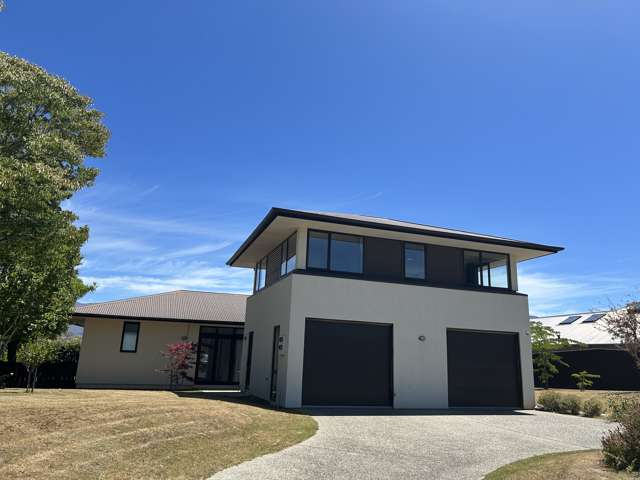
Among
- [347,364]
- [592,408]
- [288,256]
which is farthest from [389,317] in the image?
[592,408]

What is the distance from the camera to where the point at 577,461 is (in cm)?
783

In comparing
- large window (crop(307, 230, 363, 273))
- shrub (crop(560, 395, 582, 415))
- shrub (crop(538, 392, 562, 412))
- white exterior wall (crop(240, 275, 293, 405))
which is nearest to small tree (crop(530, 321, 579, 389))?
shrub (crop(538, 392, 562, 412))

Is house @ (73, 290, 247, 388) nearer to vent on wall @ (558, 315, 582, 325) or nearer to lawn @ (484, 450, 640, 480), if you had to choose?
lawn @ (484, 450, 640, 480)

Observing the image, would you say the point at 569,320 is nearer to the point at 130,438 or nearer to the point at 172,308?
the point at 172,308

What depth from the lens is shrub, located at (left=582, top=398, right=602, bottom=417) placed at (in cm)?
1543

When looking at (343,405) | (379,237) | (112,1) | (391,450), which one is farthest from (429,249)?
(112,1)

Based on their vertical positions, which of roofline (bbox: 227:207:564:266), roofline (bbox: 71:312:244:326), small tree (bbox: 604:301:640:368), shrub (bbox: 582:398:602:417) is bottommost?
shrub (bbox: 582:398:602:417)

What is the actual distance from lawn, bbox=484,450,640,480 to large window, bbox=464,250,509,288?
10197 millimetres

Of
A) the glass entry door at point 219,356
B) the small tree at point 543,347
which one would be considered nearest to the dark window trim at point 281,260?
the glass entry door at point 219,356

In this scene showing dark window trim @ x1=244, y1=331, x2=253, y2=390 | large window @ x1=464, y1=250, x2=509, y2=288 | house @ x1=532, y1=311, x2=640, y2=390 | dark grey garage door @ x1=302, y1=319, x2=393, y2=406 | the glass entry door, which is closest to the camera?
dark grey garage door @ x1=302, y1=319, x2=393, y2=406

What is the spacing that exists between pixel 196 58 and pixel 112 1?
8.97ft

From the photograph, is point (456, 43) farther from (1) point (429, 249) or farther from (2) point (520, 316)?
(2) point (520, 316)

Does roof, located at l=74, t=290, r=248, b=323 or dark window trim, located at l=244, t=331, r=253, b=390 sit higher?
roof, located at l=74, t=290, r=248, b=323

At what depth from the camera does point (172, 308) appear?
26906mm
